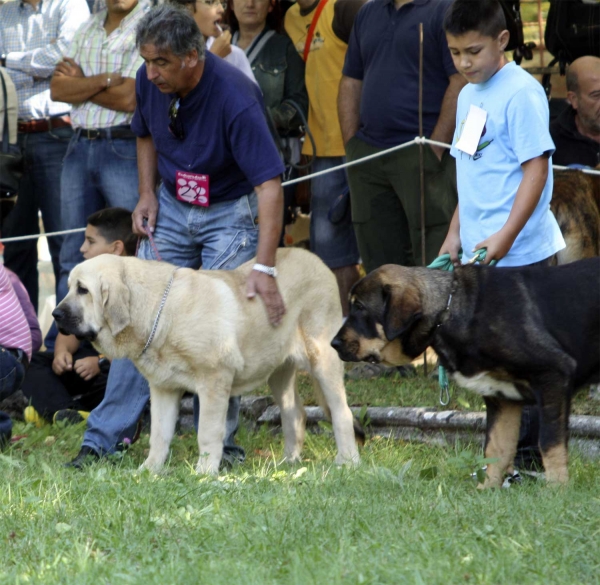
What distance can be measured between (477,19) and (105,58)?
12.6ft

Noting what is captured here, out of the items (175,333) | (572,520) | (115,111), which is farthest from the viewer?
(115,111)

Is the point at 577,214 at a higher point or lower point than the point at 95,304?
higher

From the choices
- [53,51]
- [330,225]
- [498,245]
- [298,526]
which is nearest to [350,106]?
[330,225]

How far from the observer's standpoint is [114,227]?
7.06m

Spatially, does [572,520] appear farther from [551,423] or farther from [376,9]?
[376,9]

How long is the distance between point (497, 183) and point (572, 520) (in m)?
1.79

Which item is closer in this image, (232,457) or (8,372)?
(232,457)

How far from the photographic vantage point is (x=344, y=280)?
8367mm

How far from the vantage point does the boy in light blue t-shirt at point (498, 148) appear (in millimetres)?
4973

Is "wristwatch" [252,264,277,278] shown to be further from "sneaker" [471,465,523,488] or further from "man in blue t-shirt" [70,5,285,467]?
"sneaker" [471,465,523,488]

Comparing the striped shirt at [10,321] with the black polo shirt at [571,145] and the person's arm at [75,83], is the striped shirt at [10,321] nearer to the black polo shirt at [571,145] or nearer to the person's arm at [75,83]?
the person's arm at [75,83]

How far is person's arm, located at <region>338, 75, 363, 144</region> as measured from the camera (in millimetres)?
7645

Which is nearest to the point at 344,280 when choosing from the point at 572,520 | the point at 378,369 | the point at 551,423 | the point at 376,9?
the point at 378,369

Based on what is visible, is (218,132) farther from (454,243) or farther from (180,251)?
(454,243)
